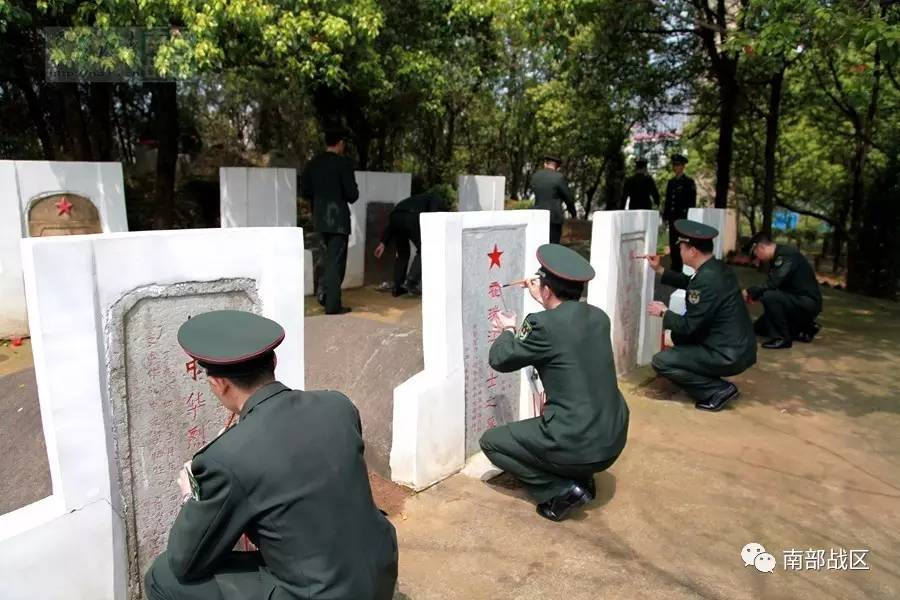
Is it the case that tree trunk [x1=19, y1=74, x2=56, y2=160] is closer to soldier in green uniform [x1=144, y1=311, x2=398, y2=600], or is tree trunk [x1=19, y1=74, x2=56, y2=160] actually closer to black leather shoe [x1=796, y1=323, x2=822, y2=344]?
soldier in green uniform [x1=144, y1=311, x2=398, y2=600]

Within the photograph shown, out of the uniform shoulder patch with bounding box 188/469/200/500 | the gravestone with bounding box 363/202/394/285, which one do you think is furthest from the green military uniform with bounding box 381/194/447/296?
the uniform shoulder patch with bounding box 188/469/200/500

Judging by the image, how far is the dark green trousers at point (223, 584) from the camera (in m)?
1.92

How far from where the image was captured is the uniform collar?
74.7 inches

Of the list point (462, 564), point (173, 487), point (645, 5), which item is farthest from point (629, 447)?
point (645, 5)

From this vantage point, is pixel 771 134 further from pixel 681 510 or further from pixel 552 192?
pixel 681 510

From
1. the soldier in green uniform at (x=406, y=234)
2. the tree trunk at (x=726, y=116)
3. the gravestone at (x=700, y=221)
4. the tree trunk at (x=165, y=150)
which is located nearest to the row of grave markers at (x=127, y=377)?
the gravestone at (x=700, y=221)

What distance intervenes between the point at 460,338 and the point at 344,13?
4457 millimetres

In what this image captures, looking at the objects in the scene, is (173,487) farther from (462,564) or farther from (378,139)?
(378,139)

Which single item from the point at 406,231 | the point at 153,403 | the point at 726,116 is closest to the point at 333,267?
the point at 406,231

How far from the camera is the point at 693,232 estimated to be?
16.4ft

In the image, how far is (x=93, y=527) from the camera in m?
2.41

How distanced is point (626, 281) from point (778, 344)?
225cm

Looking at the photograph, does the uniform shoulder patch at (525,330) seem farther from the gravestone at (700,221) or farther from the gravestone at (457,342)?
the gravestone at (700,221)

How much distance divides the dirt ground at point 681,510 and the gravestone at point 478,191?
5.56 metres
